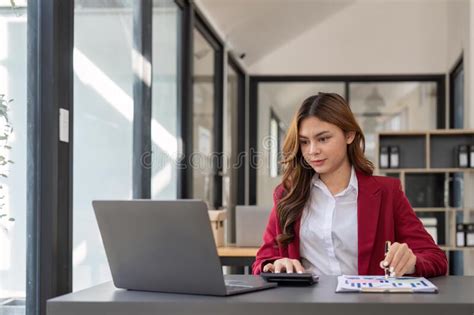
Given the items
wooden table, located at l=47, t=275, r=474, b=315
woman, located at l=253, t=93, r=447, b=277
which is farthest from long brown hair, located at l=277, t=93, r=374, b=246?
wooden table, located at l=47, t=275, r=474, b=315

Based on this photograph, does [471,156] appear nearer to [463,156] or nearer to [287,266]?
[463,156]

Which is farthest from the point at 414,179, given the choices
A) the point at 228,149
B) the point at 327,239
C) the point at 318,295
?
the point at 318,295

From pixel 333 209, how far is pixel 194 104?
4.00m

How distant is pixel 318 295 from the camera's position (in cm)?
169

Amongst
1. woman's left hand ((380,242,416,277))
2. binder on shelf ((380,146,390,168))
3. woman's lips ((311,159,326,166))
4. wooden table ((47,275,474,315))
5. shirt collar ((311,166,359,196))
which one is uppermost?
binder on shelf ((380,146,390,168))

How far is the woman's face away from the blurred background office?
1087 millimetres

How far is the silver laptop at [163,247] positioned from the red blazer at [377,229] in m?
0.58

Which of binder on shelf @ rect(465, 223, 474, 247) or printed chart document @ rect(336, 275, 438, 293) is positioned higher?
printed chart document @ rect(336, 275, 438, 293)

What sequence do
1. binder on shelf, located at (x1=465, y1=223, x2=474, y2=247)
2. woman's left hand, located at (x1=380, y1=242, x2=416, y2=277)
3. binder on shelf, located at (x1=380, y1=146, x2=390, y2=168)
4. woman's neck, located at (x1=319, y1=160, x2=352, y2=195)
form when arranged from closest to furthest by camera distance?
woman's left hand, located at (x1=380, y1=242, x2=416, y2=277), woman's neck, located at (x1=319, y1=160, x2=352, y2=195), binder on shelf, located at (x1=465, y1=223, x2=474, y2=247), binder on shelf, located at (x1=380, y1=146, x2=390, y2=168)

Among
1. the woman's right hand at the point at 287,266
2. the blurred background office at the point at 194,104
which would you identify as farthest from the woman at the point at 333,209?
the blurred background office at the point at 194,104

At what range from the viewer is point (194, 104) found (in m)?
6.35

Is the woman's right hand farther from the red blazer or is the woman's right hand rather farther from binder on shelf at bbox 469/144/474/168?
binder on shelf at bbox 469/144/474/168

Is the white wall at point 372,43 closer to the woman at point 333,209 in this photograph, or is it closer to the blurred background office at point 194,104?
the blurred background office at point 194,104

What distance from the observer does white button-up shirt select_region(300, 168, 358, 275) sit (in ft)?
7.91
